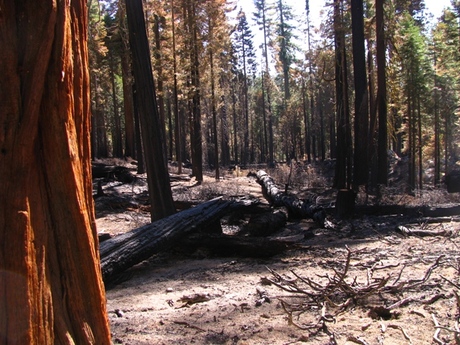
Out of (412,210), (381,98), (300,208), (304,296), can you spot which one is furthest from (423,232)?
(381,98)

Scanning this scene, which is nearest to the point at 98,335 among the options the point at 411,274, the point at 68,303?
the point at 68,303

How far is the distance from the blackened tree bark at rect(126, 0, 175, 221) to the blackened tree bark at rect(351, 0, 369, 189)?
254 inches

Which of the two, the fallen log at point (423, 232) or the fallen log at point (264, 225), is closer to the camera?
the fallen log at point (423, 232)

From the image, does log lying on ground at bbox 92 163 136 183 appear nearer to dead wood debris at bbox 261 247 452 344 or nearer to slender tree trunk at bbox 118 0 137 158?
slender tree trunk at bbox 118 0 137 158

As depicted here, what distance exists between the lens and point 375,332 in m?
3.80

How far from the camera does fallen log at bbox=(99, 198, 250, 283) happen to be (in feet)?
20.4

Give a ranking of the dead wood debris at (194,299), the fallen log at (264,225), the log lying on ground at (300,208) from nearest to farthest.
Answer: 1. the dead wood debris at (194,299)
2. the fallen log at (264,225)
3. the log lying on ground at (300,208)

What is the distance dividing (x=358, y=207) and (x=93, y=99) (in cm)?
2520

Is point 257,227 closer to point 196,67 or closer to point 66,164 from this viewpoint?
point 66,164

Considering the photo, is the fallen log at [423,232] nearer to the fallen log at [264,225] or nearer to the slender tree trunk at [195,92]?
the fallen log at [264,225]

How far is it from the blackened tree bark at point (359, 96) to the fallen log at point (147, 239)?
5893mm

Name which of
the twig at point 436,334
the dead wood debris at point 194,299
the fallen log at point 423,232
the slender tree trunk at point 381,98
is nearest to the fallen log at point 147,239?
the dead wood debris at point 194,299

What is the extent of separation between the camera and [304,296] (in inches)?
190

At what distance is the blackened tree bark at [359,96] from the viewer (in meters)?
13.1
